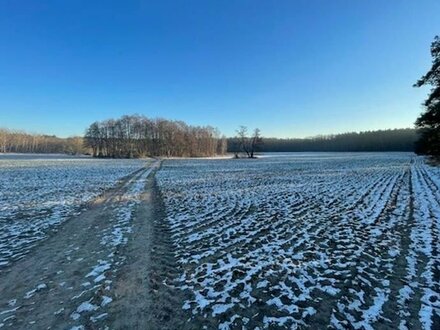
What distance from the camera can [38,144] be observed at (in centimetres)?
15862

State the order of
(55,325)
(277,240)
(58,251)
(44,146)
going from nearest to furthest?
1. (55,325)
2. (58,251)
3. (277,240)
4. (44,146)

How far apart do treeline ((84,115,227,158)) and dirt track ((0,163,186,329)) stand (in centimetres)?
8505

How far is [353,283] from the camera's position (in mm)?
5027

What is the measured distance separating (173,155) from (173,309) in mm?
90814

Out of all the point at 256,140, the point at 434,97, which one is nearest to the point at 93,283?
the point at 434,97

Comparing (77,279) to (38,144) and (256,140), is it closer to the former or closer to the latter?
(256,140)

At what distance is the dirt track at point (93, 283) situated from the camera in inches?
156

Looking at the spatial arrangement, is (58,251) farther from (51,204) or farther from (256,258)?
(51,204)

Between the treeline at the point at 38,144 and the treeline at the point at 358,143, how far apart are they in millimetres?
85570

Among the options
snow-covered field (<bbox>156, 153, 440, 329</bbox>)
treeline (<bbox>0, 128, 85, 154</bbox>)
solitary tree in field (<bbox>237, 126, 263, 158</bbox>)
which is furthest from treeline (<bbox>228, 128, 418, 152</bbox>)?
snow-covered field (<bbox>156, 153, 440, 329</bbox>)

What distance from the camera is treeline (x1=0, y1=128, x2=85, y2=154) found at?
479 feet

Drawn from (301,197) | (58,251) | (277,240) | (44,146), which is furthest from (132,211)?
(44,146)

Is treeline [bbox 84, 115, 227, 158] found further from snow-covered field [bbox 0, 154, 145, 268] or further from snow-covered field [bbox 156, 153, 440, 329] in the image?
snow-covered field [bbox 156, 153, 440, 329]

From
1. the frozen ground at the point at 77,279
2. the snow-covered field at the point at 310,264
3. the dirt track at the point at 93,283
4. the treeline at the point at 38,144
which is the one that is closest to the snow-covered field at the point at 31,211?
the frozen ground at the point at 77,279
